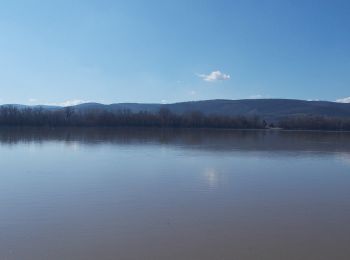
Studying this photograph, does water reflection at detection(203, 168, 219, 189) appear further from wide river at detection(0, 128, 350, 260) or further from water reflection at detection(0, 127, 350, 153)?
water reflection at detection(0, 127, 350, 153)

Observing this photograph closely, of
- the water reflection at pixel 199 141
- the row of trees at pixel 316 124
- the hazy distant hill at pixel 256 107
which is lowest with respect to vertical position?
the water reflection at pixel 199 141

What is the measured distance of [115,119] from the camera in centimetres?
6431

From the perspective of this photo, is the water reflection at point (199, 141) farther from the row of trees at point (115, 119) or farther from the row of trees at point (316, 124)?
the row of trees at point (316, 124)

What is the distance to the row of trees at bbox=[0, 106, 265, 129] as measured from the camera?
5934cm

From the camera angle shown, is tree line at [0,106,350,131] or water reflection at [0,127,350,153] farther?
tree line at [0,106,350,131]

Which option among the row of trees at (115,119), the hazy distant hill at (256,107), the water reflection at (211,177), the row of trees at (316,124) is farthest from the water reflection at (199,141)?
the hazy distant hill at (256,107)

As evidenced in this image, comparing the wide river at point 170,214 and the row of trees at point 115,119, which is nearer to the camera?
the wide river at point 170,214

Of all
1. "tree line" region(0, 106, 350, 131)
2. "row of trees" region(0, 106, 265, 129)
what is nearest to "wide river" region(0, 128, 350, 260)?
"row of trees" region(0, 106, 265, 129)

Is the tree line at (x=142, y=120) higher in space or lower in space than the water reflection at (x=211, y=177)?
higher

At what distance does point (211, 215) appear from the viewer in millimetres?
8062

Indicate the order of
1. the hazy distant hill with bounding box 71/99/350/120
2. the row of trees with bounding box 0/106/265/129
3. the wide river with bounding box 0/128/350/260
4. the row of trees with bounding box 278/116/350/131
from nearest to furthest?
the wide river with bounding box 0/128/350/260, the row of trees with bounding box 0/106/265/129, the row of trees with bounding box 278/116/350/131, the hazy distant hill with bounding box 71/99/350/120

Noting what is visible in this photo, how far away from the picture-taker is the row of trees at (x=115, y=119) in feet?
195

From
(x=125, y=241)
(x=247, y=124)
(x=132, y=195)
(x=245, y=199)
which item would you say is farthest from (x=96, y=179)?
(x=247, y=124)

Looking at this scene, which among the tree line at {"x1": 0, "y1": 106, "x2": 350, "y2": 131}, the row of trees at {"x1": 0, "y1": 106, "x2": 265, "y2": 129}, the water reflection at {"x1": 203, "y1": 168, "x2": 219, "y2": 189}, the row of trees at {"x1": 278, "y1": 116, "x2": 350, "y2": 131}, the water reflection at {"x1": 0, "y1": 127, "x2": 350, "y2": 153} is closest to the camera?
the water reflection at {"x1": 203, "y1": 168, "x2": 219, "y2": 189}
